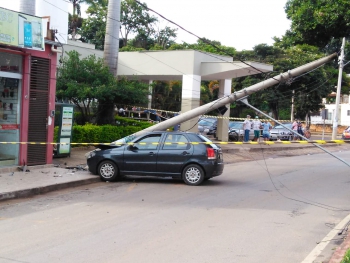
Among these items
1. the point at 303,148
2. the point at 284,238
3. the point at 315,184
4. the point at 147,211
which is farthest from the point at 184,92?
the point at 284,238

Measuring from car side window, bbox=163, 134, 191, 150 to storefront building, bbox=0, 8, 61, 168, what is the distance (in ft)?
13.8

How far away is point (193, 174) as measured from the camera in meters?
12.6

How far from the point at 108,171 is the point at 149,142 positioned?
1.47 metres

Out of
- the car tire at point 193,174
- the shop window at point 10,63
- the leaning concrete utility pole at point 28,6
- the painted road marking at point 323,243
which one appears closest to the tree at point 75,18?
the leaning concrete utility pole at point 28,6

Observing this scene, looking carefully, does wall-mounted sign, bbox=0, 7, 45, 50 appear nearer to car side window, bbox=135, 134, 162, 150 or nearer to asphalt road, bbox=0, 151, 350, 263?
car side window, bbox=135, 134, 162, 150

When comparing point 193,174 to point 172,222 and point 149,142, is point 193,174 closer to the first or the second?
point 149,142

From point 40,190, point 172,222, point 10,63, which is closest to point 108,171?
point 40,190

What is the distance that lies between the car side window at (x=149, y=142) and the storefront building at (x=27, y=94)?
3.46 m

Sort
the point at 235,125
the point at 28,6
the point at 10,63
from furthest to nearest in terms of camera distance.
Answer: the point at 235,125 < the point at 28,6 < the point at 10,63

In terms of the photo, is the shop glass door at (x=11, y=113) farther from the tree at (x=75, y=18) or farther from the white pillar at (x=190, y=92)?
the tree at (x=75, y=18)

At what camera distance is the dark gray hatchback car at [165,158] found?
41.1 feet

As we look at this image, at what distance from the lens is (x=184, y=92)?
2408 cm

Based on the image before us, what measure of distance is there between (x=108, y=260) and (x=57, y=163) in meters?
10.2

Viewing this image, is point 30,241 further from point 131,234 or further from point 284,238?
point 284,238
